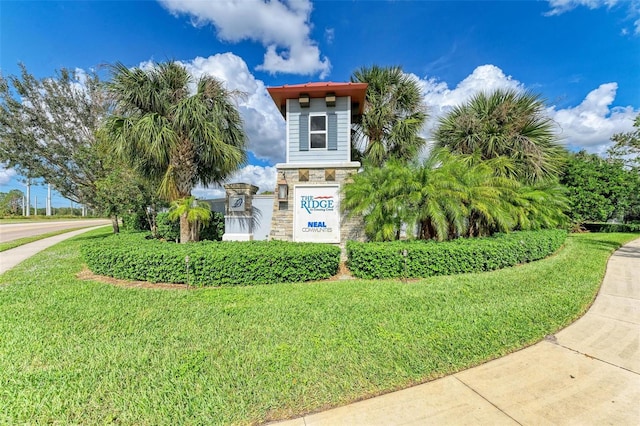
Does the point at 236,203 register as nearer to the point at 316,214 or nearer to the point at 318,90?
the point at 316,214

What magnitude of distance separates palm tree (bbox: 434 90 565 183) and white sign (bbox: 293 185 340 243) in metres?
5.76

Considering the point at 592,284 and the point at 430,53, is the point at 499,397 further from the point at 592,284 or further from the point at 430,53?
the point at 430,53

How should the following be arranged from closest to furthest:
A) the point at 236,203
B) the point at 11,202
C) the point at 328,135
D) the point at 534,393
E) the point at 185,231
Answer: the point at 534,393
the point at 185,231
the point at 328,135
the point at 236,203
the point at 11,202

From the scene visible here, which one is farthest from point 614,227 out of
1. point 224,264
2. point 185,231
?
point 185,231

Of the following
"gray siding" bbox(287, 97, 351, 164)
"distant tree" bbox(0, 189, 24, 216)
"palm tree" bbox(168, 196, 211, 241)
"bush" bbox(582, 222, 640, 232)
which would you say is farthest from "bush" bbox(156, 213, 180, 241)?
"distant tree" bbox(0, 189, 24, 216)

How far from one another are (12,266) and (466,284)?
12.1 m

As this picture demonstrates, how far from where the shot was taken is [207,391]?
Result: 2178mm

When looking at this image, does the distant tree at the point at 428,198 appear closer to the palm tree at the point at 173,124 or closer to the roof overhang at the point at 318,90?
the roof overhang at the point at 318,90

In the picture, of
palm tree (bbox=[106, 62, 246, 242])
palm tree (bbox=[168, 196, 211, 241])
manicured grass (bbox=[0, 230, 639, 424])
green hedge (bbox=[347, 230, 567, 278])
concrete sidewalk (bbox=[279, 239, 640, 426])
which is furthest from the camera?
palm tree (bbox=[168, 196, 211, 241])

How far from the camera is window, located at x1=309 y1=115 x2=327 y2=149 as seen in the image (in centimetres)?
860

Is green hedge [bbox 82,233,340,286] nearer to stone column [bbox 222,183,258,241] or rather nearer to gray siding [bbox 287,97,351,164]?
stone column [bbox 222,183,258,241]

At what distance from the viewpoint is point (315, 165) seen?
8453 millimetres

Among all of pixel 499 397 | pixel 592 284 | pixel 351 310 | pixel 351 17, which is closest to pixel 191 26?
pixel 351 17

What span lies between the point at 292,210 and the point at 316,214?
2.69 feet
